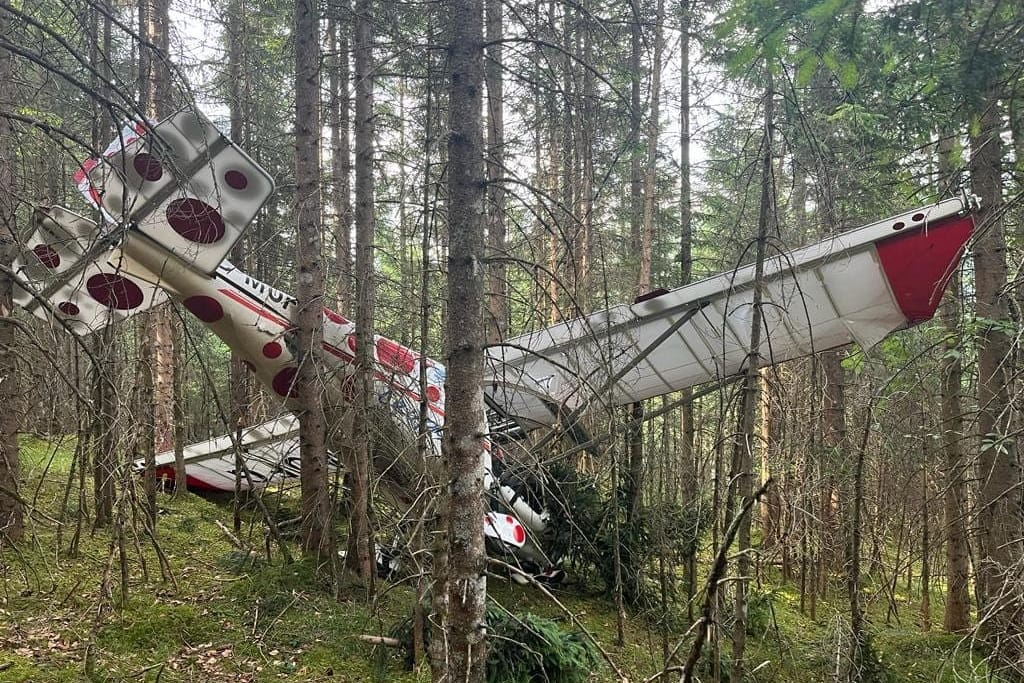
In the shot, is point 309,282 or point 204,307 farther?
point 204,307

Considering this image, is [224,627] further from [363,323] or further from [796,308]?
[796,308]

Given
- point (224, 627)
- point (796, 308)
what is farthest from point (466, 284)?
point (796, 308)

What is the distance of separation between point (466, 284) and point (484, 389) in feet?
1.94

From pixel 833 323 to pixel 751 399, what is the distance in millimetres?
2641

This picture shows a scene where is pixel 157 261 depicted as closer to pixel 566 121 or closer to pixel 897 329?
pixel 566 121

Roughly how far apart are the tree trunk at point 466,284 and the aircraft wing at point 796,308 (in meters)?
2.11

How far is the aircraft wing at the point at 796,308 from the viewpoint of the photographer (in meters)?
5.79

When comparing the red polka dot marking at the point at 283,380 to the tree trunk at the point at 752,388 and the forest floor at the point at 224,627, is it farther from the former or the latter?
the tree trunk at the point at 752,388

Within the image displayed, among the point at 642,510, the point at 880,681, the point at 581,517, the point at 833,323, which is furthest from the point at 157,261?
the point at 880,681

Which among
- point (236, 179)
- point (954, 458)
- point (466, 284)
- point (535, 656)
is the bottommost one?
point (535, 656)

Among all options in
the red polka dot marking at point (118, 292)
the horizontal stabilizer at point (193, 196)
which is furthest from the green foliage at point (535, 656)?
the red polka dot marking at point (118, 292)

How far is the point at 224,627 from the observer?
580 centimetres

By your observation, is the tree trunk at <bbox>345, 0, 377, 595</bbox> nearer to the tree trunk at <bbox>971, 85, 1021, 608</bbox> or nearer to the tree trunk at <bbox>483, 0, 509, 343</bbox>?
the tree trunk at <bbox>483, 0, 509, 343</bbox>

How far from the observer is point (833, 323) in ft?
21.3
